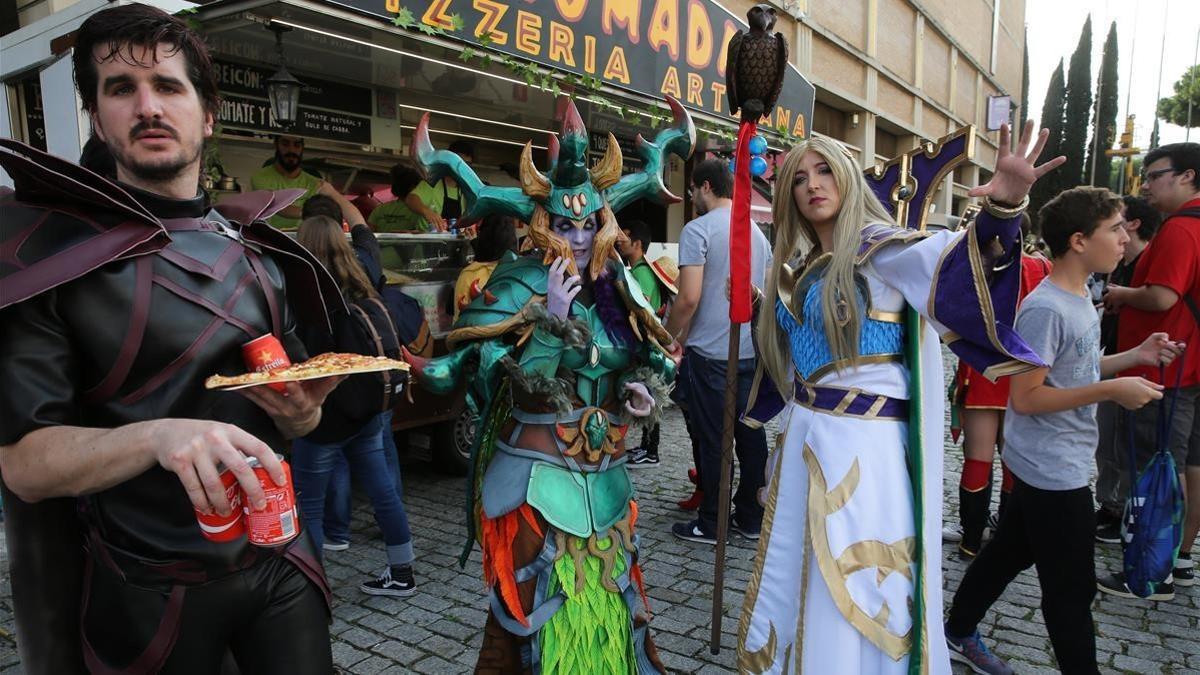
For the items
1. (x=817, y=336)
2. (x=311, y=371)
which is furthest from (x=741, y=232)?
(x=311, y=371)

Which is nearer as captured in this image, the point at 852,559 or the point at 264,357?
the point at 264,357

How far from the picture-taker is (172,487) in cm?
145

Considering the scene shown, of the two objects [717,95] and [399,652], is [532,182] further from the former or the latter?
[717,95]

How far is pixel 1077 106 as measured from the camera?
3838cm

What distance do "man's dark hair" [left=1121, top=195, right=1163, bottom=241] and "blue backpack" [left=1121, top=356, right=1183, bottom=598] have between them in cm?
167

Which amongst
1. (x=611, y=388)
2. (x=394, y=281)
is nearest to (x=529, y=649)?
(x=611, y=388)

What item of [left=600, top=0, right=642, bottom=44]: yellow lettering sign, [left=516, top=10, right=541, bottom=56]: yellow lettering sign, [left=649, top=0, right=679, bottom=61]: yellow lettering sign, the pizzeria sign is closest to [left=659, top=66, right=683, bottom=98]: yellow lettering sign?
the pizzeria sign

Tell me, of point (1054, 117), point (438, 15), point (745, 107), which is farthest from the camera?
point (1054, 117)

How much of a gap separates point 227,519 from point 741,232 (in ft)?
6.19

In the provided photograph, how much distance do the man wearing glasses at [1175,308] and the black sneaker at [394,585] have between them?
11.4 ft

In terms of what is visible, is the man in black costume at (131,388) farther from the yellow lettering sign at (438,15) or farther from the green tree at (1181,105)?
the green tree at (1181,105)

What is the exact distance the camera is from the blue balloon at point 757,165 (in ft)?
8.29

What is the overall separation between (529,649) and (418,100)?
6708mm

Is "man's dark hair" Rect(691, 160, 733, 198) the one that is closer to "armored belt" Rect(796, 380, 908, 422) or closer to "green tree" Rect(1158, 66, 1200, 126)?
"armored belt" Rect(796, 380, 908, 422)
